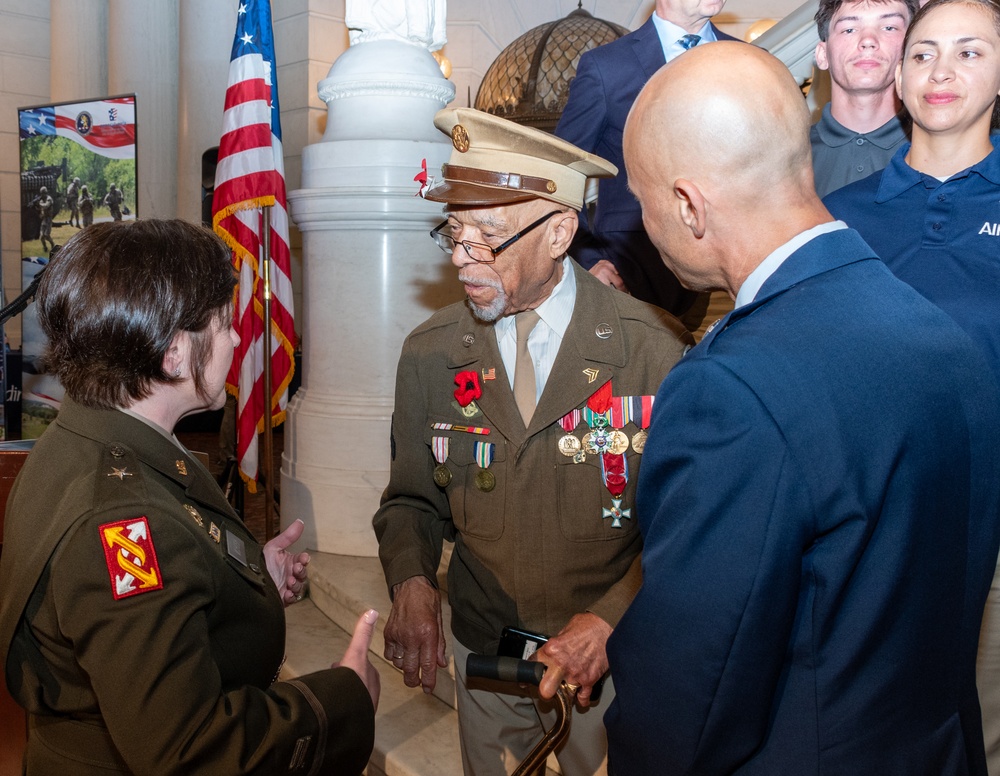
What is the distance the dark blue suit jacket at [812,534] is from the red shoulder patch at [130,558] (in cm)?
63

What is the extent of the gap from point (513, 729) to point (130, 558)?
1.09 m

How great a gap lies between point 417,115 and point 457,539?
8.06ft

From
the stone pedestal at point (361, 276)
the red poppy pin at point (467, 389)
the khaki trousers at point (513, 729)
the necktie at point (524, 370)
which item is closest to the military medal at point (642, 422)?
the necktie at point (524, 370)

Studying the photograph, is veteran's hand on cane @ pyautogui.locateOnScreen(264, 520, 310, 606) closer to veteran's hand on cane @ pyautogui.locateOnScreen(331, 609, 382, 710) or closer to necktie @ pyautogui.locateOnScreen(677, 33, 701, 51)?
Result: veteran's hand on cane @ pyautogui.locateOnScreen(331, 609, 382, 710)

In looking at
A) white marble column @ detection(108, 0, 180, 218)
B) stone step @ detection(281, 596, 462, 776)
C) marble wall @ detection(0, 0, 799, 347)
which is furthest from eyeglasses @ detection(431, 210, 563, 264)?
white marble column @ detection(108, 0, 180, 218)

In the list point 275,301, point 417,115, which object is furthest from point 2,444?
point 417,115

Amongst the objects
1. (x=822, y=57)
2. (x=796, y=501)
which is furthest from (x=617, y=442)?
(x=822, y=57)

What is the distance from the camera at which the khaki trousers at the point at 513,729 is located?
1.93 m

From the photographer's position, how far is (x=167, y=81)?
8.05m

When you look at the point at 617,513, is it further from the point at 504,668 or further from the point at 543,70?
the point at 543,70

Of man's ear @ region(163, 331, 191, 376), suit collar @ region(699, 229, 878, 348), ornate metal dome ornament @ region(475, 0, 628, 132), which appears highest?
ornate metal dome ornament @ region(475, 0, 628, 132)

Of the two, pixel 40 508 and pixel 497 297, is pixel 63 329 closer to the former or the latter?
pixel 40 508

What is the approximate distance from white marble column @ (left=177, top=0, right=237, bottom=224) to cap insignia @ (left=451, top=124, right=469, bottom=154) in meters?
5.63

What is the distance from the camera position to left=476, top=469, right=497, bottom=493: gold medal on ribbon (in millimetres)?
1929
